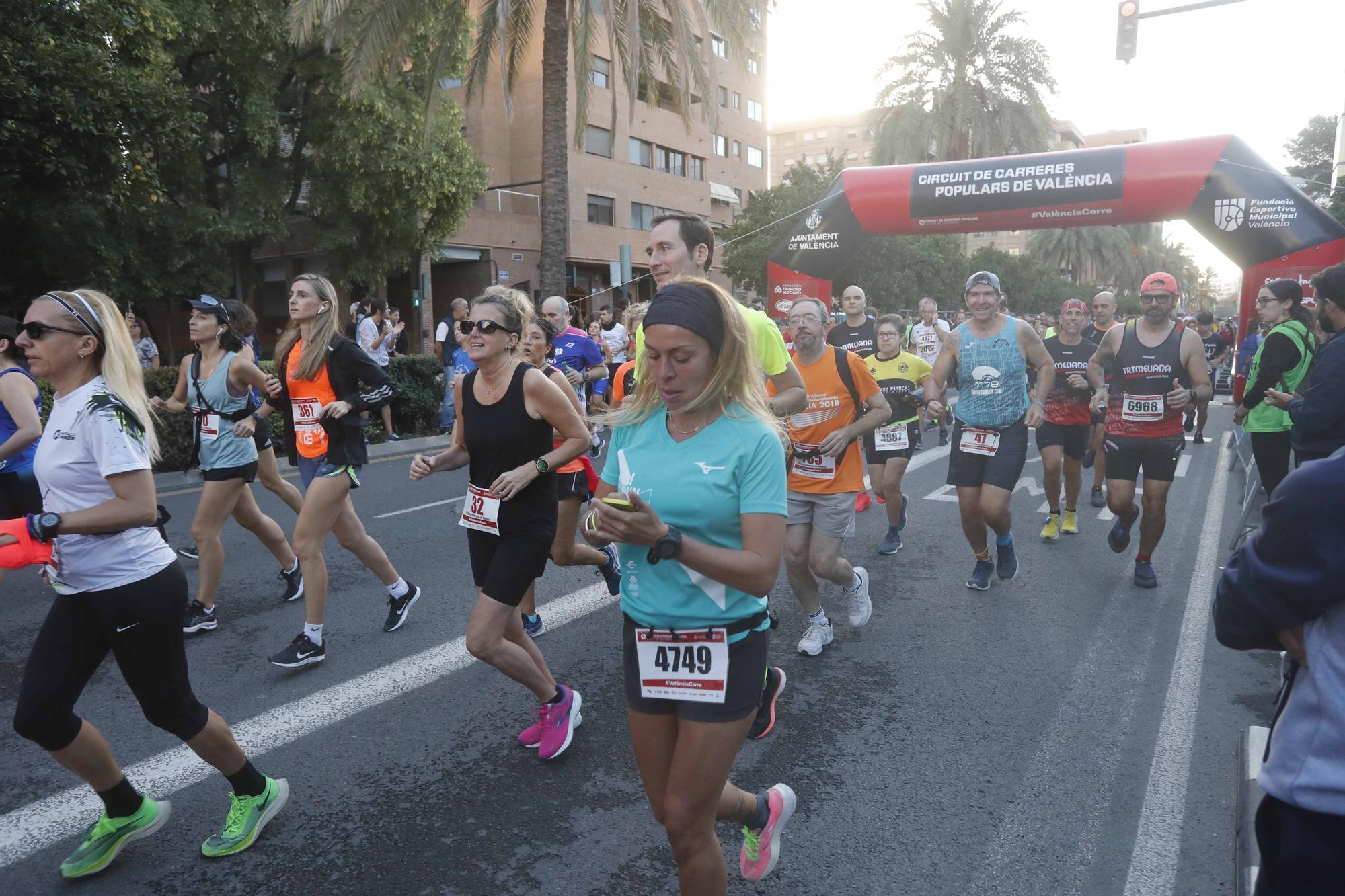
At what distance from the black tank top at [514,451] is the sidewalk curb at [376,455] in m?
6.82

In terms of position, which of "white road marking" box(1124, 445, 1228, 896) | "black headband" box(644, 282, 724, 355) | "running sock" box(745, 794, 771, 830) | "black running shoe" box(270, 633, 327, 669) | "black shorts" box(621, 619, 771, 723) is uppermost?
"black headband" box(644, 282, 724, 355)

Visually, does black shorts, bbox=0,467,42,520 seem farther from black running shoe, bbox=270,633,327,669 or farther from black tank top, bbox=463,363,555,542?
black tank top, bbox=463,363,555,542

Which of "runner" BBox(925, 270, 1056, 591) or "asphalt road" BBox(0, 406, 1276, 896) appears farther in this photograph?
"runner" BBox(925, 270, 1056, 591)

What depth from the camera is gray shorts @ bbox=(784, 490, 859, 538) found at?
4.63 meters

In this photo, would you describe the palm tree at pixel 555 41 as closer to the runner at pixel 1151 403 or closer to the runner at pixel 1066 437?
the runner at pixel 1066 437

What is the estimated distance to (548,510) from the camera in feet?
12.0

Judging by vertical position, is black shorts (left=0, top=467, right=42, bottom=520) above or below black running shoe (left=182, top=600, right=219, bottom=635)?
above

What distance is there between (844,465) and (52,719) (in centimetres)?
350

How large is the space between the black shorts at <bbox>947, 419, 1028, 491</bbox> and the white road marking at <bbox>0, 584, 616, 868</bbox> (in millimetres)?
2720

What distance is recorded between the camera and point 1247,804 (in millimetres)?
3039

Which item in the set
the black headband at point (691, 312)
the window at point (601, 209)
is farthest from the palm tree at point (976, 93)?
the black headband at point (691, 312)

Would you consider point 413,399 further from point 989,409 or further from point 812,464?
point 812,464

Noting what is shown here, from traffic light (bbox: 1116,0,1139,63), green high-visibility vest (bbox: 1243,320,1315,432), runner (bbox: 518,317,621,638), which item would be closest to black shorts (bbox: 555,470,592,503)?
runner (bbox: 518,317,621,638)

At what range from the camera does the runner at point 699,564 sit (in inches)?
82.3
